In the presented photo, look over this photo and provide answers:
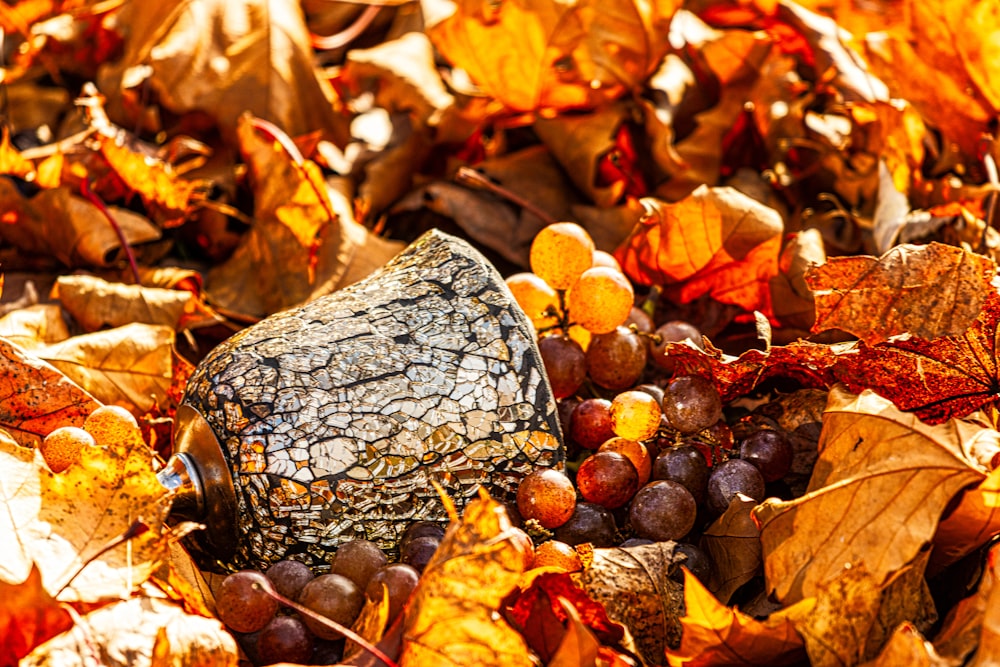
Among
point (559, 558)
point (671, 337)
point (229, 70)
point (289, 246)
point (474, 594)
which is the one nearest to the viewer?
point (474, 594)

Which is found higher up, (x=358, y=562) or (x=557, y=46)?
(x=557, y=46)

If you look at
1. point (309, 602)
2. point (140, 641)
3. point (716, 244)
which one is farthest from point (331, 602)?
point (716, 244)

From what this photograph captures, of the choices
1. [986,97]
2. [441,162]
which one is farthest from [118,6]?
[986,97]

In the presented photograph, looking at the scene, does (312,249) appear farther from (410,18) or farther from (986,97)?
(986,97)

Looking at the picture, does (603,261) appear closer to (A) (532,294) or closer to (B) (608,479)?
(A) (532,294)

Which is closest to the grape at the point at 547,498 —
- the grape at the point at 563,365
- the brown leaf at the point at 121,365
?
the grape at the point at 563,365

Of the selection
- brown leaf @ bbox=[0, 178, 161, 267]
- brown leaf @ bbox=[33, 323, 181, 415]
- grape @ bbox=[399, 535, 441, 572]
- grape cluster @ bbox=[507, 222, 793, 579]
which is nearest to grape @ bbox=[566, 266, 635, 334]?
grape cluster @ bbox=[507, 222, 793, 579]

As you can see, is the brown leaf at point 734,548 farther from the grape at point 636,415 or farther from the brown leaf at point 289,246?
the brown leaf at point 289,246
